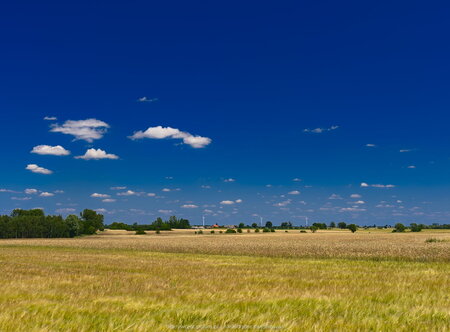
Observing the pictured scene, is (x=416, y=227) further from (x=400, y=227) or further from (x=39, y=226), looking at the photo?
(x=39, y=226)

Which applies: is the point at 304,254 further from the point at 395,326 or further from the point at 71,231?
the point at 71,231

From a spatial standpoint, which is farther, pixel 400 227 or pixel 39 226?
pixel 400 227

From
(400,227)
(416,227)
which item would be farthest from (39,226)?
(416,227)

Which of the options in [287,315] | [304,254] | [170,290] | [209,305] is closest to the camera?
[287,315]

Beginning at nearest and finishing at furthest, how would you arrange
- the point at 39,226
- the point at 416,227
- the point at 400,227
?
the point at 39,226 < the point at 400,227 < the point at 416,227

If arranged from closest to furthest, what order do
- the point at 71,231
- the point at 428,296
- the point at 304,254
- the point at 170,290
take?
the point at 428,296
the point at 170,290
the point at 304,254
the point at 71,231

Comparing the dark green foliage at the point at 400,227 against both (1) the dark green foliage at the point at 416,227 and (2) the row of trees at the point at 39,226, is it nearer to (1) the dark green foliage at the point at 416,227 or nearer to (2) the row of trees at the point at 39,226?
(1) the dark green foliage at the point at 416,227

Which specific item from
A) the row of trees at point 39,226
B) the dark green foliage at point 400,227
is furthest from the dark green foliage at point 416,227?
the row of trees at point 39,226

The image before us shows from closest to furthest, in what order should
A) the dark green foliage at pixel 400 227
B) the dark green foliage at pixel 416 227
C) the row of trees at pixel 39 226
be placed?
1. the row of trees at pixel 39 226
2. the dark green foliage at pixel 400 227
3. the dark green foliage at pixel 416 227

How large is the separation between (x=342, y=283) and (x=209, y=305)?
7.59 metres

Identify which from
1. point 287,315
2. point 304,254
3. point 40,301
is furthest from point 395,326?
point 304,254

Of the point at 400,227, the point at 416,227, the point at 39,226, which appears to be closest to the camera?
the point at 39,226

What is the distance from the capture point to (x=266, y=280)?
54.2 ft

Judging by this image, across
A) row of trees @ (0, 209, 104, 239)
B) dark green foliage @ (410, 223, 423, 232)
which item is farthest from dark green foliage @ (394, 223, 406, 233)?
row of trees @ (0, 209, 104, 239)
